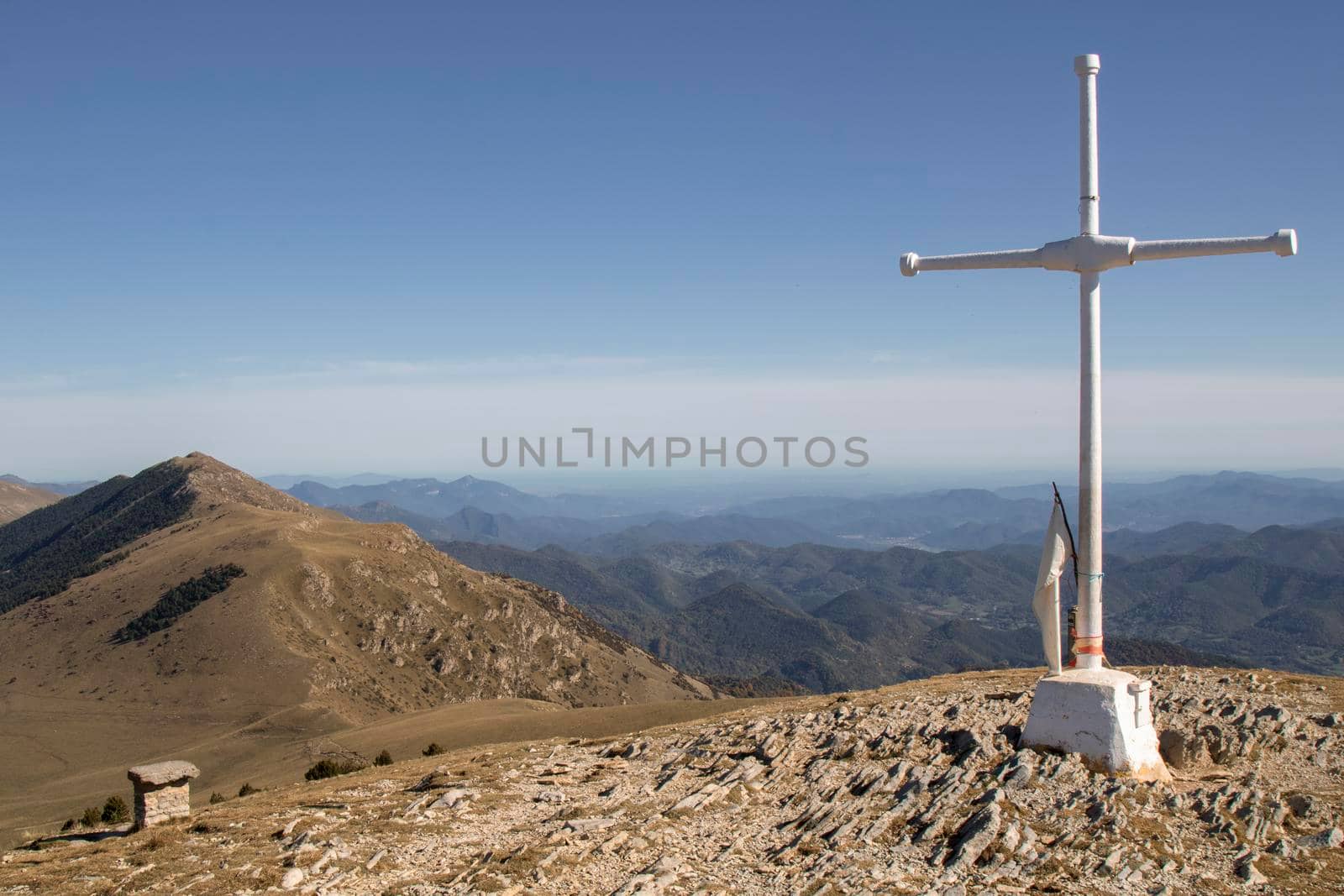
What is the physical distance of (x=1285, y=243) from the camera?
14.4 m

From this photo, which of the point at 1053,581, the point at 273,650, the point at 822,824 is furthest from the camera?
the point at 273,650

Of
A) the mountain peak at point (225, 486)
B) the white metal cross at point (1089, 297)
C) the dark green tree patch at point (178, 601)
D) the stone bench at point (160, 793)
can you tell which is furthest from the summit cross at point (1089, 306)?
the mountain peak at point (225, 486)

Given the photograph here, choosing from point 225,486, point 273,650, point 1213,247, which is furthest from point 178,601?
point 1213,247

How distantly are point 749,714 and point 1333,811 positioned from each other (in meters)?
16.7

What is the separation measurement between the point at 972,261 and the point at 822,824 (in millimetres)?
10364

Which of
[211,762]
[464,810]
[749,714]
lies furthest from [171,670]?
[464,810]

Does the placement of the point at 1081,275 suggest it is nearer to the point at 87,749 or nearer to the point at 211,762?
the point at 211,762

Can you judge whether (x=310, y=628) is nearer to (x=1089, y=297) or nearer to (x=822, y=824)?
(x=822, y=824)

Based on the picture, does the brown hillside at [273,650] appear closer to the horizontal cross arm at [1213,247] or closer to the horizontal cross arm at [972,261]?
the horizontal cross arm at [972,261]

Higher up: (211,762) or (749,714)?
(749,714)

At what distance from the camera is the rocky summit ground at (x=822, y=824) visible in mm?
13375

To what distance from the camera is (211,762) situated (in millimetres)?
61500

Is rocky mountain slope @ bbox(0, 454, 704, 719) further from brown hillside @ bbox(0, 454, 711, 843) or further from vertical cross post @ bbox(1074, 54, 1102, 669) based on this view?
vertical cross post @ bbox(1074, 54, 1102, 669)

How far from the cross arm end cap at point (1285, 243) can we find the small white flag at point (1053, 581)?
5.50 meters
